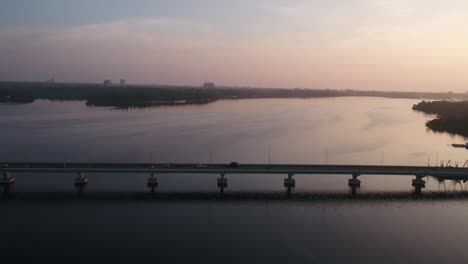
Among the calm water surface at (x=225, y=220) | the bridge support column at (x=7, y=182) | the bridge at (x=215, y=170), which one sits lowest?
the calm water surface at (x=225, y=220)

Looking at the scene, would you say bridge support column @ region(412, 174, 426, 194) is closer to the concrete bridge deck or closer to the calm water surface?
the concrete bridge deck

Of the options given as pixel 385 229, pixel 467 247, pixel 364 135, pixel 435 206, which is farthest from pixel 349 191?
pixel 364 135

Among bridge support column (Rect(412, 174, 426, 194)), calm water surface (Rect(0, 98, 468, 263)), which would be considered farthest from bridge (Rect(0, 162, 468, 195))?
calm water surface (Rect(0, 98, 468, 263))

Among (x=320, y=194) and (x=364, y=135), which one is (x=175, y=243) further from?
(x=364, y=135)

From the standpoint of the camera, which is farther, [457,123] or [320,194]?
[457,123]

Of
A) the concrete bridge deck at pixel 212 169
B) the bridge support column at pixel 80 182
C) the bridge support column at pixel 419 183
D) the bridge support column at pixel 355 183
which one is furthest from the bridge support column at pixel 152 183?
the bridge support column at pixel 419 183

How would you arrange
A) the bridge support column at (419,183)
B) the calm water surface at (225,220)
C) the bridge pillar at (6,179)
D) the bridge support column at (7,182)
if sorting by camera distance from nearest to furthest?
1. the calm water surface at (225,220)
2. the bridge support column at (7,182)
3. the bridge pillar at (6,179)
4. the bridge support column at (419,183)

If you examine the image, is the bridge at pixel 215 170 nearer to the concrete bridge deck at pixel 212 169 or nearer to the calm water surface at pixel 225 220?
the concrete bridge deck at pixel 212 169

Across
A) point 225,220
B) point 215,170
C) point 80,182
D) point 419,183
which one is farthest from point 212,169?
point 419,183

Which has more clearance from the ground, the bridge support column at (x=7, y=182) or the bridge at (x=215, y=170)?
the bridge at (x=215, y=170)

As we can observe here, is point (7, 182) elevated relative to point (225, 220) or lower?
elevated

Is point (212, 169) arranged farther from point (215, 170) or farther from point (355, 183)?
point (355, 183)
